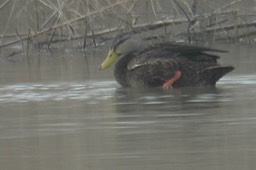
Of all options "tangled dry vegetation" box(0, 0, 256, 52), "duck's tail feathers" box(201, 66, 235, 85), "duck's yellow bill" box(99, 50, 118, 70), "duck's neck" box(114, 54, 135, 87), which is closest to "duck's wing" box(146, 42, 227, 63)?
"duck's tail feathers" box(201, 66, 235, 85)

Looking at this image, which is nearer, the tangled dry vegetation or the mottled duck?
the mottled duck

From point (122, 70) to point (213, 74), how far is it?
1.04m

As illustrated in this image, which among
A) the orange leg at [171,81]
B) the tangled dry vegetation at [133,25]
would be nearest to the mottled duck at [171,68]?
the orange leg at [171,81]

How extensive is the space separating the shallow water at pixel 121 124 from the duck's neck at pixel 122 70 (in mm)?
118

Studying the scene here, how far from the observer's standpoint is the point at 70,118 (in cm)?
821

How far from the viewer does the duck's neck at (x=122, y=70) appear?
10.8m

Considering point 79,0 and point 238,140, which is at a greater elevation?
point 79,0

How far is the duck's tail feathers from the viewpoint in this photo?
10.4 m

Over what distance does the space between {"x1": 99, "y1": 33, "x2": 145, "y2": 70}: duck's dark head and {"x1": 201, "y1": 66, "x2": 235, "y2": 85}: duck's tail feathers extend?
1.19m

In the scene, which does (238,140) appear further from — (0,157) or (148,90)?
(148,90)

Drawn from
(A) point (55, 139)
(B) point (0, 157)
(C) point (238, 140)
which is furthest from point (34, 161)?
(C) point (238, 140)

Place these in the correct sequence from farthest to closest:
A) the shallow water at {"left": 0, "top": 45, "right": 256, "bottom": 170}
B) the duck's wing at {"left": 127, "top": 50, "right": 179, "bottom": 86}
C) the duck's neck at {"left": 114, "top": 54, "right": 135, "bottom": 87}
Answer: the duck's neck at {"left": 114, "top": 54, "right": 135, "bottom": 87} → the duck's wing at {"left": 127, "top": 50, "right": 179, "bottom": 86} → the shallow water at {"left": 0, "top": 45, "right": 256, "bottom": 170}

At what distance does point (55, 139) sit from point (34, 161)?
0.85 metres

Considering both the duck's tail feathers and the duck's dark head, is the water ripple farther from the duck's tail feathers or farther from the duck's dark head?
the duck's tail feathers
